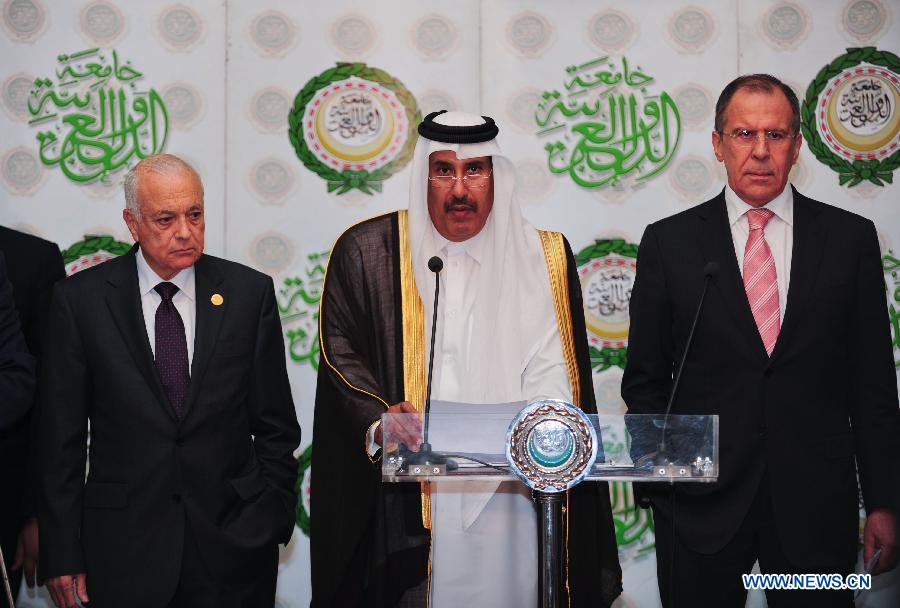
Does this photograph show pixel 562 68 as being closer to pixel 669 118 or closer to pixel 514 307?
pixel 669 118

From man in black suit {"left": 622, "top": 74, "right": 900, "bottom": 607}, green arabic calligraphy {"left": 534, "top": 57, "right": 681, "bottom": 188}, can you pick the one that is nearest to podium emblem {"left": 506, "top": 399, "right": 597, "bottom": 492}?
man in black suit {"left": 622, "top": 74, "right": 900, "bottom": 607}

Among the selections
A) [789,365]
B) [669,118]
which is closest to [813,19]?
[669,118]

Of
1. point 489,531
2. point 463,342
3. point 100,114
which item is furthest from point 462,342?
point 100,114

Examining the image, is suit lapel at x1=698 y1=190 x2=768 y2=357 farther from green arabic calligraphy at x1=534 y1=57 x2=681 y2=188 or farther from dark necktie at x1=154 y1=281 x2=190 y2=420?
dark necktie at x1=154 y1=281 x2=190 y2=420

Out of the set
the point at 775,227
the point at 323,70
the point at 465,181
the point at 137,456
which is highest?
the point at 323,70

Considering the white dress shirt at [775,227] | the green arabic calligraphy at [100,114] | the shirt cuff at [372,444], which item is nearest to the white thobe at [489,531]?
the shirt cuff at [372,444]

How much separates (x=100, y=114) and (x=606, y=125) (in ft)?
6.81

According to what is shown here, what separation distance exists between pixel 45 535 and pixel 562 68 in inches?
106

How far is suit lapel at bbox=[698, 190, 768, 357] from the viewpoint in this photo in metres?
3.13

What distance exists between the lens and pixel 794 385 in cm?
310

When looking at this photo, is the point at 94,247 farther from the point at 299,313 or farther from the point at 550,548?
the point at 550,548

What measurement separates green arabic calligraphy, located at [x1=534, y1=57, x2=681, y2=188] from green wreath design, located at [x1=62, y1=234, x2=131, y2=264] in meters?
1.78

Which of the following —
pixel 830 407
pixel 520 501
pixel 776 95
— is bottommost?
pixel 520 501

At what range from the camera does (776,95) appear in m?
3.32
